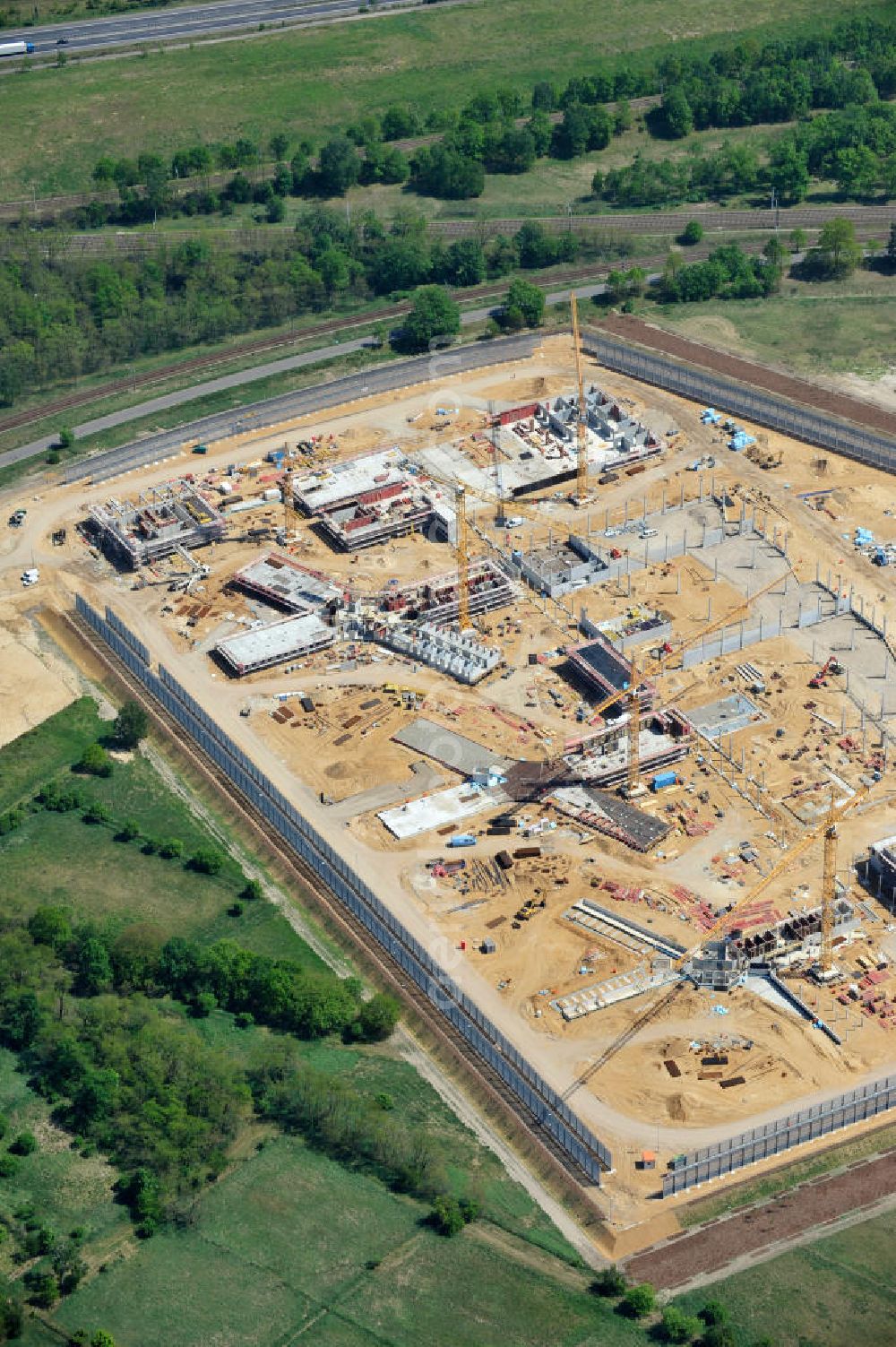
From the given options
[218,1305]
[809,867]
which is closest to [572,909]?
[809,867]

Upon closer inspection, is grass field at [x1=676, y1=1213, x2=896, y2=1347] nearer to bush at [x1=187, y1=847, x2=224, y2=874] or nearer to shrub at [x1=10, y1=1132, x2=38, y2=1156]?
shrub at [x1=10, y1=1132, x2=38, y2=1156]

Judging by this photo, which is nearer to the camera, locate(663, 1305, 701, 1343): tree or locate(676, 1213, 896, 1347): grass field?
locate(663, 1305, 701, 1343): tree

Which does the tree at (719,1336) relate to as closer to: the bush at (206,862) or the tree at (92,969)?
the tree at (92,969)

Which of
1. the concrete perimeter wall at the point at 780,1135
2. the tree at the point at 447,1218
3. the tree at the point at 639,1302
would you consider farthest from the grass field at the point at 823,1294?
the tree at the point at 447,1218

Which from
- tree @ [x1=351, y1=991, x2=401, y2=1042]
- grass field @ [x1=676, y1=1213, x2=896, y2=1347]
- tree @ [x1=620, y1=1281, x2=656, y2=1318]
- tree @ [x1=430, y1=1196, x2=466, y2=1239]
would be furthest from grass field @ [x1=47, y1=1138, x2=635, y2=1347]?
tree @ [x1=351, y1=991, x2=401, y2=1042]

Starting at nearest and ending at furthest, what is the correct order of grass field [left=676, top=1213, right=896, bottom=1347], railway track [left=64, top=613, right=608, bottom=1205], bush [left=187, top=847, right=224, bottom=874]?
grass field [left=676, top=1213, right=896, bottom=1347] < railway track [left=64, top=613, right=608, bottom=1205] < bush [left=187, top=847, right=224, bottom=874]

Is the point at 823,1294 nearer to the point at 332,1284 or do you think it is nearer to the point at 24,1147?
the point at 332,1284

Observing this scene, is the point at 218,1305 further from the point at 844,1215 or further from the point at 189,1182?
the point at 844,1215
